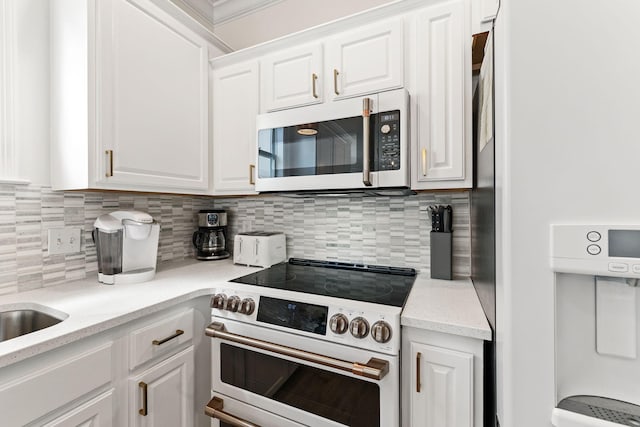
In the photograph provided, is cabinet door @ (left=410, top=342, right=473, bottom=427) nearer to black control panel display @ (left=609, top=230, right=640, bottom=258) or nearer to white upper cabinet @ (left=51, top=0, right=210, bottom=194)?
black control panel display @ (left=609, top=230, right=640, bottom=258)

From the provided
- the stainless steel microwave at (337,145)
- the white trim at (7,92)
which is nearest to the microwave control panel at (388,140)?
the stainless steel microwave at (337,145)

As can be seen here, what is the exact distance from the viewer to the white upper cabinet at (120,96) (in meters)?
1.20

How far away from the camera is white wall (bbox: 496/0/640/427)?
0.50 metres

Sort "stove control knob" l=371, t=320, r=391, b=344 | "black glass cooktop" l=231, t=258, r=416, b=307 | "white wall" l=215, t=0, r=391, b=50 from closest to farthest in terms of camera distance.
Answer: "stove control knob" l=371, t=320, r=391, b=344 < "black glass cooktop" l=231, t=258, r=416, b=307 < "white wall" l=215, t=0, r=391, b=50

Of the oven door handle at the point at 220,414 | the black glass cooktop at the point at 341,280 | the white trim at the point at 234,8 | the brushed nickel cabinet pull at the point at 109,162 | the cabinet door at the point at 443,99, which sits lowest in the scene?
the oven door handle at the point at 220,414

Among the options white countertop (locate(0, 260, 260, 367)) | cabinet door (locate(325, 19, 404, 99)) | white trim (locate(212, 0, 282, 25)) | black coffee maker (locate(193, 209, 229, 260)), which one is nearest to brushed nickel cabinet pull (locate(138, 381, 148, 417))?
white countertop (locate(0, 260, 260, 367))

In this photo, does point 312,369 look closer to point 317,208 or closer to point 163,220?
point 317,208

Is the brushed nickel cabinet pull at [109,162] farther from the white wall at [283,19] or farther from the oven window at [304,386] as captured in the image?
the white wall at [283,19]

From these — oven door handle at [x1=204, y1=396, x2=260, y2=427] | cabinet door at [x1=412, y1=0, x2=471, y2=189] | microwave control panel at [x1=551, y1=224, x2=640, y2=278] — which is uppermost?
cabinet door at [x1=412, y1=0, x2=471, y2=189]

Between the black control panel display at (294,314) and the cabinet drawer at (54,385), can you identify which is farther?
the black control panel display at (294,314)

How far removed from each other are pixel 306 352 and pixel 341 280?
1.38 ft

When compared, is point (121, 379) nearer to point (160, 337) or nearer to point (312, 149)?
point (160, 337)

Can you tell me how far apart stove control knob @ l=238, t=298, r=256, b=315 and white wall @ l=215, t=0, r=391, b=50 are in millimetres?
1724

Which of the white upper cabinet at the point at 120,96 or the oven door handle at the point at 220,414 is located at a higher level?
the white upper cabinet at the point at 120,96
